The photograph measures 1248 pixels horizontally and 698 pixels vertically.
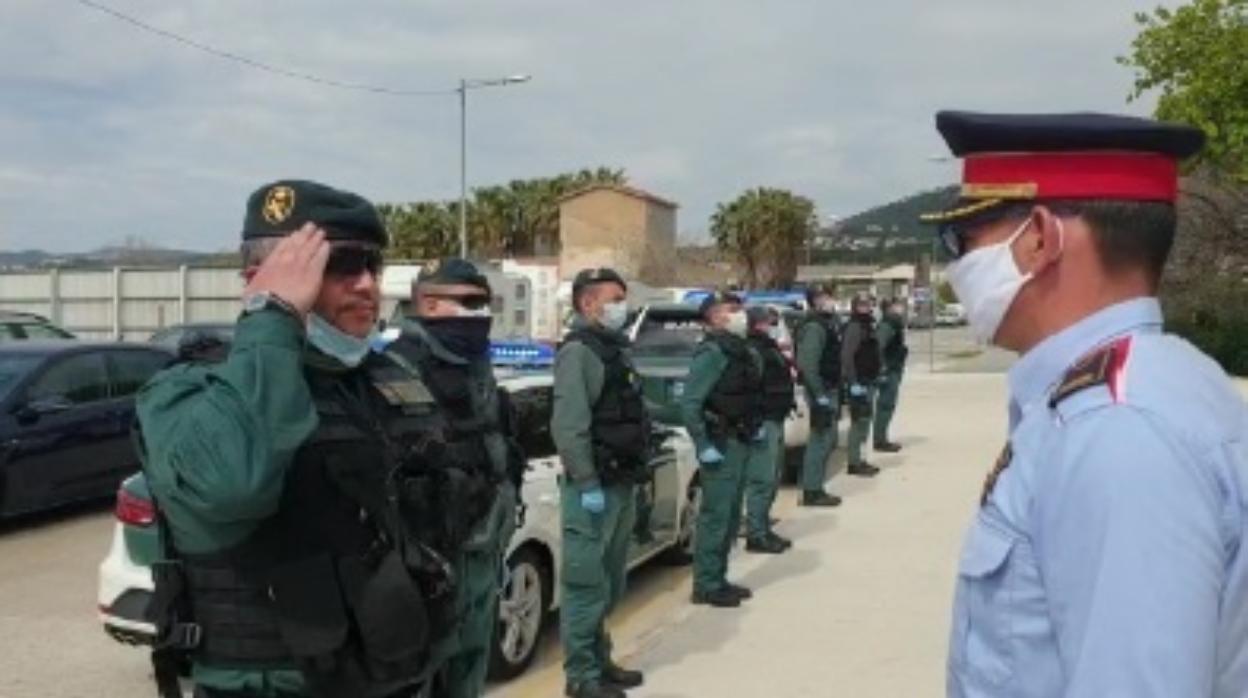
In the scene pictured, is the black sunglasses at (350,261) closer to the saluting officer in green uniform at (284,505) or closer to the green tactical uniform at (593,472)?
the saluting officer in green uniform at (284,505)

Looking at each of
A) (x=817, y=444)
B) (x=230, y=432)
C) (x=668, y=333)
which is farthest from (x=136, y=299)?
(x=230, y=432)

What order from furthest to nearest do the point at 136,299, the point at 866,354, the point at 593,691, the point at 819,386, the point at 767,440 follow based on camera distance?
the point at 136,299, the point at 866,354, the point at 819,386, the point at 767,440, the point at 593,691

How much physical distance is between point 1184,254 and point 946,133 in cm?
3353

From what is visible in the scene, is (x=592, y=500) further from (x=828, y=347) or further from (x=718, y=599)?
(x=828, y=347)

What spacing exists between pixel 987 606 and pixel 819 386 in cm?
959

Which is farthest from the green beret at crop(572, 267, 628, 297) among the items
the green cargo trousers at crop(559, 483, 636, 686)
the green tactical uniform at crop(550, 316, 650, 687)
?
the green cargo trousers at crop(559, 483, 636, 686)

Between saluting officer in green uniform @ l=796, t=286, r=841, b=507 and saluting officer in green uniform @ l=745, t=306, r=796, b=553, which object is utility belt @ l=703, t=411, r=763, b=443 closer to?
saluting officer in green uniform @ l=745, t=306, r=796, b=553

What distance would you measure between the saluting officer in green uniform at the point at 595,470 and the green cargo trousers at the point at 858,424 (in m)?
7.15

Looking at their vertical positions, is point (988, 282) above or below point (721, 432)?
above

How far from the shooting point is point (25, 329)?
18297 millimetres

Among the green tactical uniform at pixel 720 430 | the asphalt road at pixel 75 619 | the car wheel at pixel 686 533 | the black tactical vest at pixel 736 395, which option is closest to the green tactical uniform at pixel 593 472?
the asphalt road at pixel 75 619

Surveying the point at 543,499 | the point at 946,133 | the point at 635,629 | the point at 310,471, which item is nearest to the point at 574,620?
the point at 543,499

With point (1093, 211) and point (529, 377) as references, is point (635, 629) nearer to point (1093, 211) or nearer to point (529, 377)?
point (529, 377)

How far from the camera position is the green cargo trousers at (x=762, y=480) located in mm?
8156
